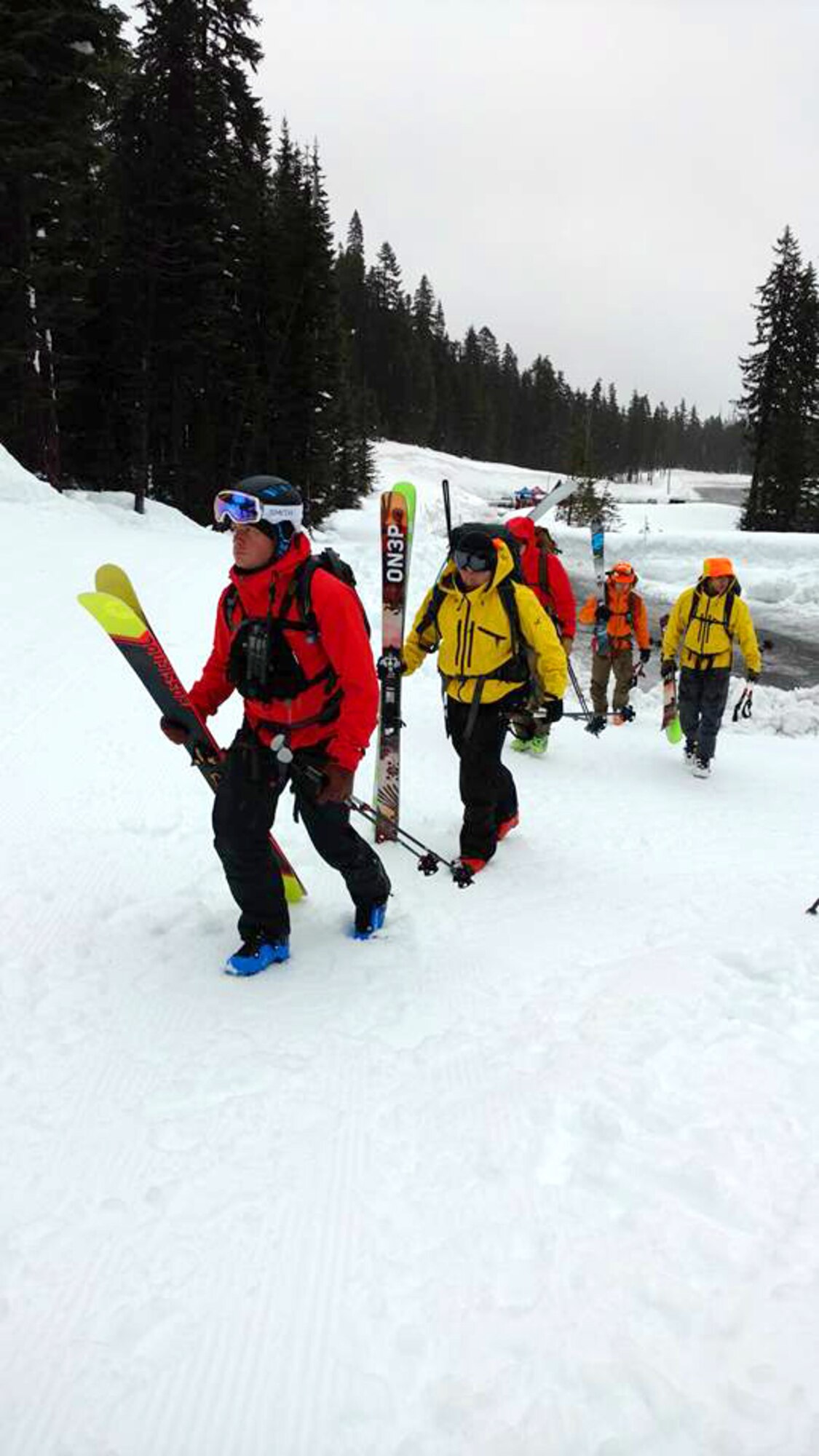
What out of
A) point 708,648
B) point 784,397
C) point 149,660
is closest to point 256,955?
point 149,660

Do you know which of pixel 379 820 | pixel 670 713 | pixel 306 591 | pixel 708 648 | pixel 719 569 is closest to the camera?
pixel 306 591

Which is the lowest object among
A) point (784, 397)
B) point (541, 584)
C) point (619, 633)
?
point (619, 633)

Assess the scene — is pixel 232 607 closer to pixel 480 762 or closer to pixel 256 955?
pixel 256 955

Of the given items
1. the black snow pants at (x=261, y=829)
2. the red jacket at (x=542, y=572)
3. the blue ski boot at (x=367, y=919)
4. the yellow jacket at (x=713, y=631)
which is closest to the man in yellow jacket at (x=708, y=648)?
the yellow jacket at (x=713, y=631)

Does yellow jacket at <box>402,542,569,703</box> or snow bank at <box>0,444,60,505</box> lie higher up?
snow bank at <box>0,444,60,505</box>

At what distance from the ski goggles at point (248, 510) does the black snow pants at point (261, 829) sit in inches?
38.2

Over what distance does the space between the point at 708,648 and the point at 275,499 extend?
6078 mm

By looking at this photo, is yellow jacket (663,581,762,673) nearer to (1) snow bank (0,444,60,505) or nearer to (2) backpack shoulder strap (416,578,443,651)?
(2) backpack shoulder strap (416,578,443,651)

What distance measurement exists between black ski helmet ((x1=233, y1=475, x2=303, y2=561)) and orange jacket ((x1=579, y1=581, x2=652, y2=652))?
686cm

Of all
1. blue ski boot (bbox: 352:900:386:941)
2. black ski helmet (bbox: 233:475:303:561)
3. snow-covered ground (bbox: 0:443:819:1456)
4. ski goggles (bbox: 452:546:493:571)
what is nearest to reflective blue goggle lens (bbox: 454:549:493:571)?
ski goggles (bbox: 452:546:493:571)

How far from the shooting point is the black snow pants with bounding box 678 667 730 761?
8312 mm

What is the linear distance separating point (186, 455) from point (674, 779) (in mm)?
26847

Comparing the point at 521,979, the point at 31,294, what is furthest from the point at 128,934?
the point at 31,294

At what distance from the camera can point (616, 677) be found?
1045cm
